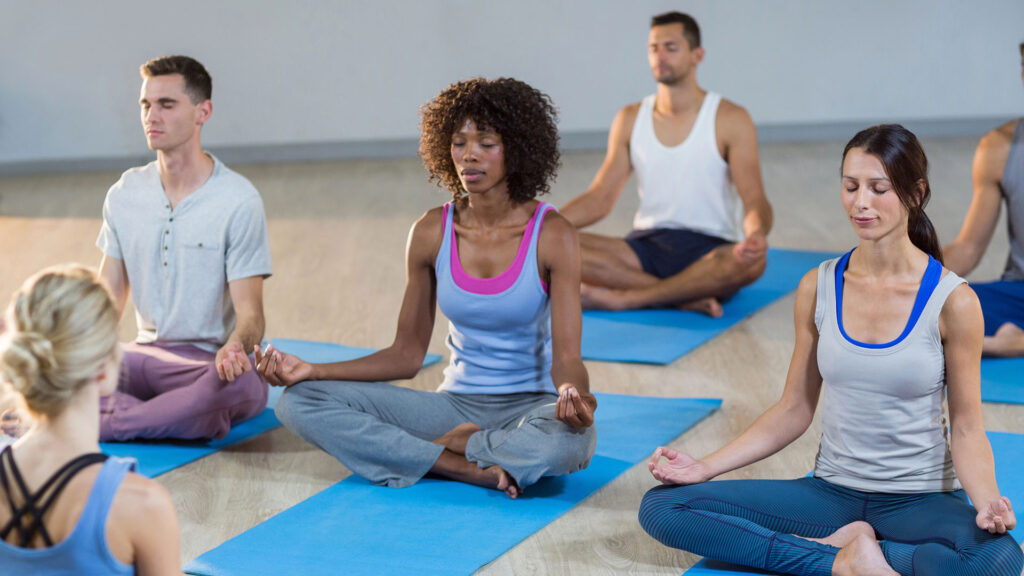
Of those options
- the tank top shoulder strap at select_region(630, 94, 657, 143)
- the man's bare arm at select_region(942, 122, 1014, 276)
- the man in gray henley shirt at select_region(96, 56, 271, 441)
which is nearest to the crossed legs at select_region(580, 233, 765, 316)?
the tank top shoulder strap at select_region(630, 94, 657, 143)

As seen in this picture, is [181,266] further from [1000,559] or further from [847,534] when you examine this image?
[1000,559]

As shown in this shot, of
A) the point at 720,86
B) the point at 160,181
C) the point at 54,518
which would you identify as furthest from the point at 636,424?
the point at 720,86

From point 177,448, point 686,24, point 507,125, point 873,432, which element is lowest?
point 177,448

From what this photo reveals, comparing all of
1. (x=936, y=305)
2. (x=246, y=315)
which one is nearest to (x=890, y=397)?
(x=936, y=305)

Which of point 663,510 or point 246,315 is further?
point 246,315

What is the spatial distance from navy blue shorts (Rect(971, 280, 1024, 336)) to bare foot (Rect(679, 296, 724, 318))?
94 centimetres

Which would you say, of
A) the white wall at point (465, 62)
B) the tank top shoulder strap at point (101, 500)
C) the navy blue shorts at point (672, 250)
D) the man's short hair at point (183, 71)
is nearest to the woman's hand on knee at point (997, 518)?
the tank top shoulder strap at point (101, 500)

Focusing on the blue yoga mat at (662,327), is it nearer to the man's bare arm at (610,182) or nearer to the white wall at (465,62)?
the man's bare arm at (610,182)

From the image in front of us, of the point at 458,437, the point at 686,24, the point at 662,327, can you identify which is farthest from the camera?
the point at 686,24

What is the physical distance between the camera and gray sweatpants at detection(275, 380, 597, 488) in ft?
9.04

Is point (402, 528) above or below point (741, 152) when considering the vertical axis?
below

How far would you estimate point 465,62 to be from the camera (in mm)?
8430

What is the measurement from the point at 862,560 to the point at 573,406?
27.6 inches

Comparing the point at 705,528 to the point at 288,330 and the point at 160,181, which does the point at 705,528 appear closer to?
the point at 160,181
